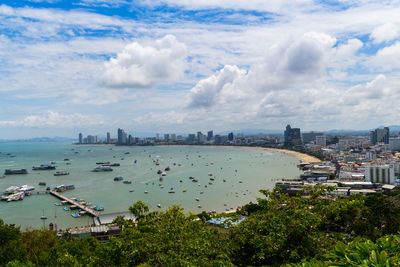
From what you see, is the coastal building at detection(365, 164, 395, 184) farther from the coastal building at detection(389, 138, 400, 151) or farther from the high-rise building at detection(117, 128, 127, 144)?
the high-rise building at detection(117, 128, 127, 144)

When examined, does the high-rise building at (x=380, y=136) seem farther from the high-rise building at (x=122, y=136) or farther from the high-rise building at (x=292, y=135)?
the high-rise building at (x=122, y=136)

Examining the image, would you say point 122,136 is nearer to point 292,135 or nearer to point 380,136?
point 292,135

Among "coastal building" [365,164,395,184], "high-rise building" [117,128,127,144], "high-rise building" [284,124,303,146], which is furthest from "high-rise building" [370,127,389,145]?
"high-rise building" [117,128,127,144]

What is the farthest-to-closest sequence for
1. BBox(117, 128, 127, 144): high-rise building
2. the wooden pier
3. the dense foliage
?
BBox(117, 128, 127, 144): high-rise building → the wooden pier → the dense foliage

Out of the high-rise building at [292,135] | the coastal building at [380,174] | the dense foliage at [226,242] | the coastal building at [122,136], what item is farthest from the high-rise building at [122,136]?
the dense foliage at [226,242]

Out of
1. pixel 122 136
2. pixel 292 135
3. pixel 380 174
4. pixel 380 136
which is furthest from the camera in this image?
pixel 122 136

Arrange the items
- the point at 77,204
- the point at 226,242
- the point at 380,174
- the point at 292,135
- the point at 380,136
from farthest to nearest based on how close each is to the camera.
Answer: the point at 292,135 → the point at 380,136 → the point at 380,174 → the point at 77,204 → the point at 226,242

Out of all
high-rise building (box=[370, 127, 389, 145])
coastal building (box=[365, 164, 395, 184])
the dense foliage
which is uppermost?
high-rise building (box=[370, 127, 389, 145])

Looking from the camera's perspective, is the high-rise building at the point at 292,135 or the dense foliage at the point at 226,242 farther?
the high-rise building at the point at 292,135

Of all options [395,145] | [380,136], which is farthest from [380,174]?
[380,136]
